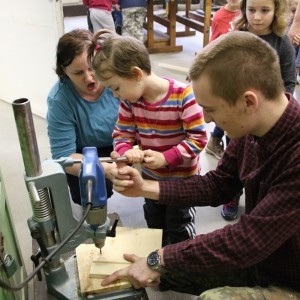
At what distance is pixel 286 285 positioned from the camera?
1.05m

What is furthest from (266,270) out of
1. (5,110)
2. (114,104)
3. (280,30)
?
(5,110)

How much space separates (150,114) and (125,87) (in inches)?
6.3

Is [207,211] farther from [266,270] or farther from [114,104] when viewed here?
[266,270]

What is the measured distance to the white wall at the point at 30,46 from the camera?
8.95ft

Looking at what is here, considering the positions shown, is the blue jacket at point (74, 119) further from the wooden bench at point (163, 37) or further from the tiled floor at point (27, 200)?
the wooden bench at point (163, 37)

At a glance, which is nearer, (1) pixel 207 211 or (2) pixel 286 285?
(2) pixel 286 285

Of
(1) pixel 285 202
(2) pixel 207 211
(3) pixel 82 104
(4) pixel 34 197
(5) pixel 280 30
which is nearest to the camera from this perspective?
(4) pixel 34 197

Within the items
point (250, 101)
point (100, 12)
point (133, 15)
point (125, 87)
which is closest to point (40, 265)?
point (250, 101)

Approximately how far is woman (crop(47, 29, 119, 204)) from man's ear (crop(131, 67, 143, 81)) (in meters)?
0.29

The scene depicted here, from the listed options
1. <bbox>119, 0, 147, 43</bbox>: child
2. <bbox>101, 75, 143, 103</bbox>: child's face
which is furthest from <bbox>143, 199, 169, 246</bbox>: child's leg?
<bbox>119, 0, 147, 43</bbox>: child

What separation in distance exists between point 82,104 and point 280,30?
1140mm

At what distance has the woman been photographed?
1.46m

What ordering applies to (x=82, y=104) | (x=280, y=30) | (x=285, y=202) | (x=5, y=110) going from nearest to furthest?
(x=285, y=202) < (x=82, y=104) < (x=280, y=30) < (x=5, y=110)

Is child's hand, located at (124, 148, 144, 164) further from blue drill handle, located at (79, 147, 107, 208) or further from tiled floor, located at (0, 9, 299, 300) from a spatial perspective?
tiled floor, located at (0, 9, 299, 300)
